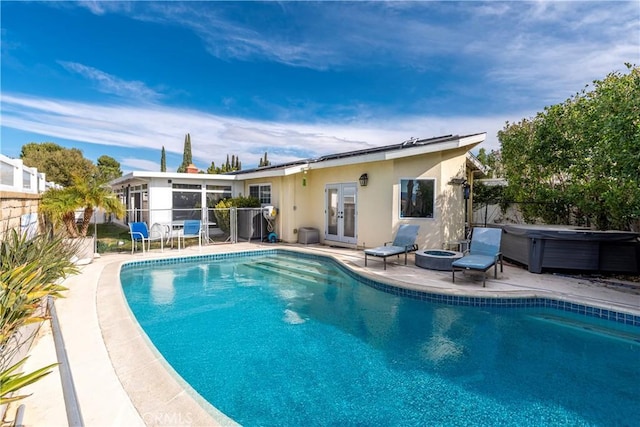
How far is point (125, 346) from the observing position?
3.84 metres

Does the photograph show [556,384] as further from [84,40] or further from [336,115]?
[336,115]

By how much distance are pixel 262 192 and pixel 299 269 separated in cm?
618

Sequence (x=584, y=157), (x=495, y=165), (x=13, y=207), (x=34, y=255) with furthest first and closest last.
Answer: (x=495, y=165)
(x=584, y=157)
(x=13, y=207)
(x=34, y=255)

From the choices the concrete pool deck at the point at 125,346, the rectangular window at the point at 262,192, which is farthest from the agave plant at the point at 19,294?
the rectangular window at the point at 262,192

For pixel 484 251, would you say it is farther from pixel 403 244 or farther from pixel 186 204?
pixel 186 204

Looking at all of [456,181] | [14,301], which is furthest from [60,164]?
[456,181]

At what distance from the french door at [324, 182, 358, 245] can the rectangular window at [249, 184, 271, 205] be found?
10.2 feet

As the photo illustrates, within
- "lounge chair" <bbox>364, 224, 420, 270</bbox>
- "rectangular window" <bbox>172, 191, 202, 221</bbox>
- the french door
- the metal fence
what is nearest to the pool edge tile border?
"lounge chair" <bbox>364, 224, 420, 270</bbox>

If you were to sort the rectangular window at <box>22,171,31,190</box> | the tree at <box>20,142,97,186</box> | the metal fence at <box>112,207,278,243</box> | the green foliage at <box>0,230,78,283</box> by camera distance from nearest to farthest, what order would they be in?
the green foliage at <box>0,230,78,283</box> < the rectangular window at <box>22,171,31,190</box> < the metal fence at <box>112,207,278,243</box> < the tree at <box>20,142,97,186</box>

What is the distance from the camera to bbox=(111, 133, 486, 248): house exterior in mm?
10297

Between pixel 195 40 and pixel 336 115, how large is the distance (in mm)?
9666

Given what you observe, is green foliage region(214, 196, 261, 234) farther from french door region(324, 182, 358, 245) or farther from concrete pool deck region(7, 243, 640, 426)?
concrete pool deck region(7, 243, 640, 426)

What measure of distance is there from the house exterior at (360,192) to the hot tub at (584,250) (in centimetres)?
290

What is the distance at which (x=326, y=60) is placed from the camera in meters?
14.6
